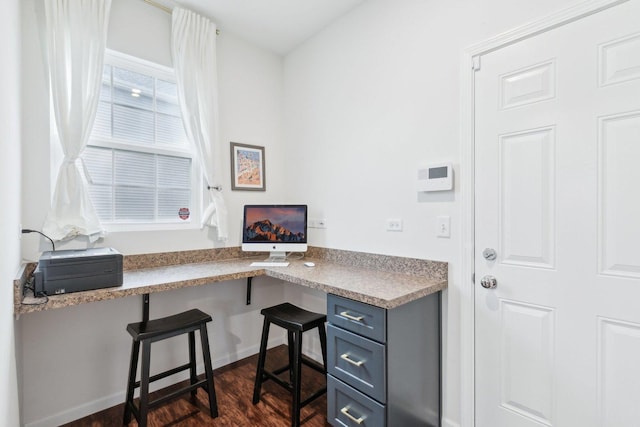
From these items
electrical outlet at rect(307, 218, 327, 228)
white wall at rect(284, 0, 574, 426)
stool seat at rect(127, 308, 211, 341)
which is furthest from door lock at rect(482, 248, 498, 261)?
stool seat at rect(127, 308, 211, 341)

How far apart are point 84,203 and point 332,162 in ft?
5.66

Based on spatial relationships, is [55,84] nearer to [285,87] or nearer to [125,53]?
[125,53]

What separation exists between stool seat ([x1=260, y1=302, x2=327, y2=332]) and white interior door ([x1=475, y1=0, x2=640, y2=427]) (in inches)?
36.6

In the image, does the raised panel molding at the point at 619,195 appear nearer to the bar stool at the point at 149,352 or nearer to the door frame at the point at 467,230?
the door frame at the point at 467,230

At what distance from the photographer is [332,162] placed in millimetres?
2518

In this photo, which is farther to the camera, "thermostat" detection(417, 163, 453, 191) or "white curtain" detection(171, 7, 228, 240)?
"white curtain" detection(171, 7, 228, 240)

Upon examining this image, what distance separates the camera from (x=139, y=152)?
2271 millimetres

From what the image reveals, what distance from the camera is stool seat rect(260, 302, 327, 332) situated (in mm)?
1897

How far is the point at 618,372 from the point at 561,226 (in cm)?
62

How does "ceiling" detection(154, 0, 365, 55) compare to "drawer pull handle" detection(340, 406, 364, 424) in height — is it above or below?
above

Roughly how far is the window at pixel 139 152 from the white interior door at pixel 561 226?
6.96 ft

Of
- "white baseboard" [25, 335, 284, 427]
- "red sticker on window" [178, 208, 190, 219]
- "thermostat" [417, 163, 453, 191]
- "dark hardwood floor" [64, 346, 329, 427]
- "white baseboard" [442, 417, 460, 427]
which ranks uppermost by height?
"thermostat" [417, 163, 453, 191]

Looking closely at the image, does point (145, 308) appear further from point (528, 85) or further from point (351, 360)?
point (528, 85)

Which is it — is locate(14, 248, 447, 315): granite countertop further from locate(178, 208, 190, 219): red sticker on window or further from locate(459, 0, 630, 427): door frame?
locate(178, 208, 190, 219): red sticker on window
